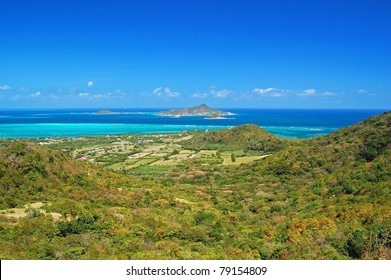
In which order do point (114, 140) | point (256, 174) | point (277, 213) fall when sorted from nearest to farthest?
1. point (277, 213)
2. point (256, 174)
3. point (114, 140)

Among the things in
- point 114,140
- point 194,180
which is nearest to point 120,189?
point 194,180

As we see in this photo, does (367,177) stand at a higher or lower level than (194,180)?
higher

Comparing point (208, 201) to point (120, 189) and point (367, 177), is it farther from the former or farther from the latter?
point (367, 177)

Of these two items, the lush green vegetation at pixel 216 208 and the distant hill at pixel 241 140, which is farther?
the distant hill at pixel 241 140

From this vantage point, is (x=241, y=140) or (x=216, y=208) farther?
(x=241, y=140)

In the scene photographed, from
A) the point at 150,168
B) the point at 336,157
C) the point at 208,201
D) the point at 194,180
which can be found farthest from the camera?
the point at 150,168
